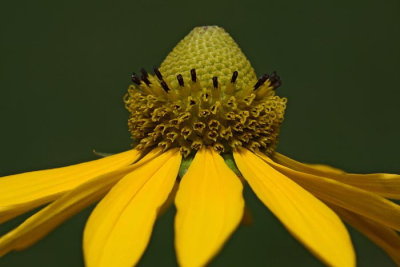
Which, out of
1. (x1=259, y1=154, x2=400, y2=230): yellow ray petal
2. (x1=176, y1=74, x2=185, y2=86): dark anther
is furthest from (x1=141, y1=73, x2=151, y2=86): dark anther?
(x1=259, y1=154, x2=400, y2=230): yellow ray petal

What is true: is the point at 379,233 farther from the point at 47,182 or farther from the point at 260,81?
the point at 47,182

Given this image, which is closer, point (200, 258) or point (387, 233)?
point (200, 258)

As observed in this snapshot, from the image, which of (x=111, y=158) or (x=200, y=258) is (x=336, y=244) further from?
(x=111, y=158)

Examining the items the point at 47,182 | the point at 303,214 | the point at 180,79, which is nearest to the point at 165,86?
the point at 180,79

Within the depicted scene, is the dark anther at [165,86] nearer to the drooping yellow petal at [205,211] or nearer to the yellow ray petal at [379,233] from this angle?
the drooping yellow petal at [205,211]

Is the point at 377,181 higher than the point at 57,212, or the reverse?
the point at 57,212

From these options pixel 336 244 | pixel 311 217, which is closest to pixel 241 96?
pixel 311 217
